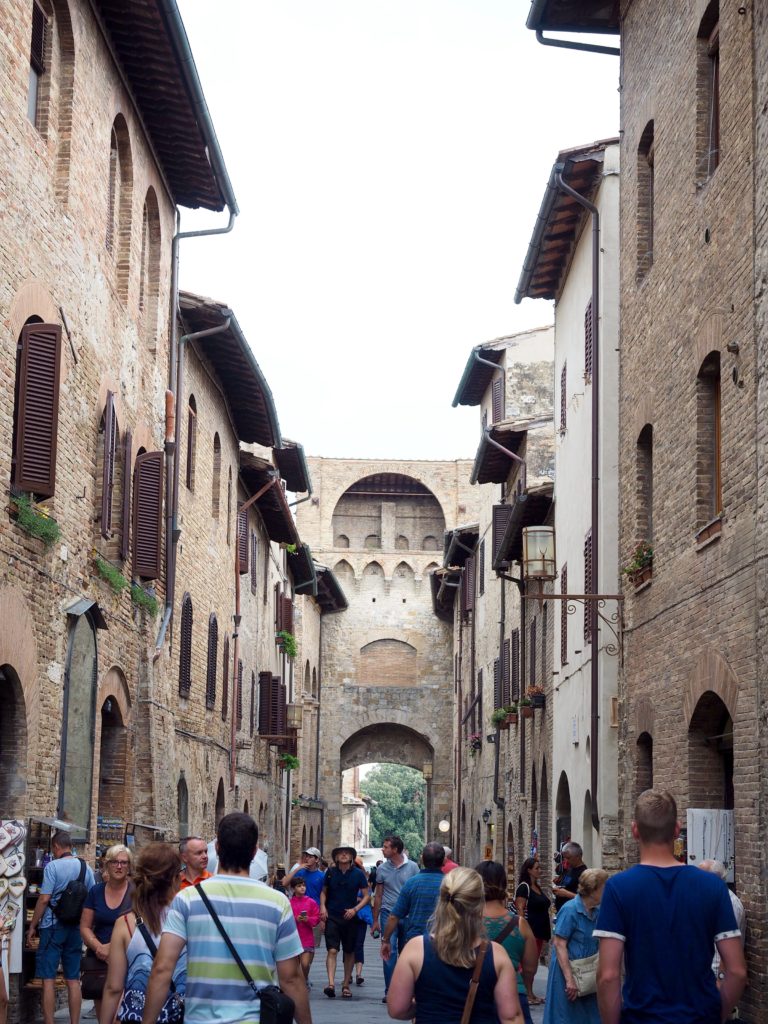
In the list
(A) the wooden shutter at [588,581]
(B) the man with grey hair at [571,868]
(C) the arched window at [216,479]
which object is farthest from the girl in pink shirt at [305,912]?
(C) the arched window at [216,479]

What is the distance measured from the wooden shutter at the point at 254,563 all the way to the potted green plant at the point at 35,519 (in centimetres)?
1706

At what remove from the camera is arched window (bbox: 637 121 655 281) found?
1548cm

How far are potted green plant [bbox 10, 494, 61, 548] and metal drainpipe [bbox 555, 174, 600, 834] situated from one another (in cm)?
612

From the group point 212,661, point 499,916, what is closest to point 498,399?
point 212,661

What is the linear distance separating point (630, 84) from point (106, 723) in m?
8.40

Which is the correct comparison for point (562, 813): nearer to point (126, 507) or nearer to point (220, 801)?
point (220, 801)

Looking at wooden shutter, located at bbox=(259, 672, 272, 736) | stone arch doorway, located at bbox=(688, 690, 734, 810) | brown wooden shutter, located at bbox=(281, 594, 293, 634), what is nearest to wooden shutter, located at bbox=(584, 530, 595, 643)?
stone arch doorway, located at bbox=(688, 690, 734, 810)

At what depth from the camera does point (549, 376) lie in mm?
32969

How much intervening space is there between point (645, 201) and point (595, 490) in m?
3.52

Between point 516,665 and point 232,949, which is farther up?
point 516,665

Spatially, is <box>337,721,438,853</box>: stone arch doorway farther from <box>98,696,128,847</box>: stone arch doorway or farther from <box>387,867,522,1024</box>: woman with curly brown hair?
<box>387,867,522,1024</box>: woman with curly brown hair

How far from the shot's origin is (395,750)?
165 feet

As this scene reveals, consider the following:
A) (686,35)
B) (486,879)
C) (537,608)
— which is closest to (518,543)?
(537,608)

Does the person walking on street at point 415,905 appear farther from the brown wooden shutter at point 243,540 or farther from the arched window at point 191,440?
the brown wooden shutter at point 243,540
